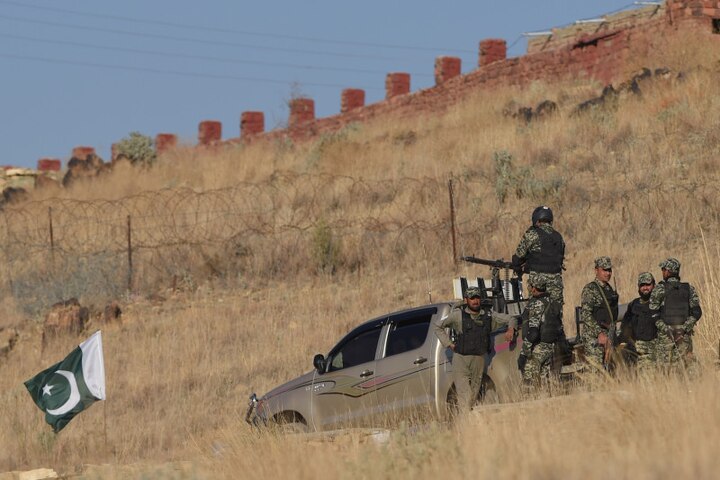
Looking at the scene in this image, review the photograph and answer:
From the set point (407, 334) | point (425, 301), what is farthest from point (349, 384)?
point (425, 301)

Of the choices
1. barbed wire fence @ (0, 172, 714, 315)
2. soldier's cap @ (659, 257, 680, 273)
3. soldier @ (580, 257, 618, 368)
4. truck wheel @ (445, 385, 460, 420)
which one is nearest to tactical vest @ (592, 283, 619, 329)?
soldier @ (580, 257, 618, 368)

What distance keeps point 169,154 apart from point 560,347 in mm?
30065

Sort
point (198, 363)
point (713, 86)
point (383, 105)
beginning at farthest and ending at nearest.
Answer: point (383, 105) → point (713, 86) → point (198, 363)

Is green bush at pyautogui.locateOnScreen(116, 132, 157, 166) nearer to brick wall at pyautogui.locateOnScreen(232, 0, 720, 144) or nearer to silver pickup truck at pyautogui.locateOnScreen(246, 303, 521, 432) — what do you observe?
brick wall at pyautogui.locateOnScreen(232, 0, 720, 144)

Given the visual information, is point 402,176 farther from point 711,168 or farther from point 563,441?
point 563,441

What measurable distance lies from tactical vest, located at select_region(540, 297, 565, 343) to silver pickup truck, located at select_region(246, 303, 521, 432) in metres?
0.41

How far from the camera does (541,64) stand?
1315 inches

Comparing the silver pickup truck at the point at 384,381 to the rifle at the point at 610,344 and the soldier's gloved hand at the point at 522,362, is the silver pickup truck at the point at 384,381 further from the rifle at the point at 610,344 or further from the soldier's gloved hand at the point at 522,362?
the rifle at the point at 610,344

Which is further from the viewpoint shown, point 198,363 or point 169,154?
point 169,154

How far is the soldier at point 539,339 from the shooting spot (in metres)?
12.7

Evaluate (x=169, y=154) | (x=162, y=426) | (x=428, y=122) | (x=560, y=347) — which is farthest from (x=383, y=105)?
(x=560, y=347)

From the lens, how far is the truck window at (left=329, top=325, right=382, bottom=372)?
13805 millimetres

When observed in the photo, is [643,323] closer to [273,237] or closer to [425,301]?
[425,301]

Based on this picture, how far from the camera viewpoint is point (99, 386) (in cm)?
1593
